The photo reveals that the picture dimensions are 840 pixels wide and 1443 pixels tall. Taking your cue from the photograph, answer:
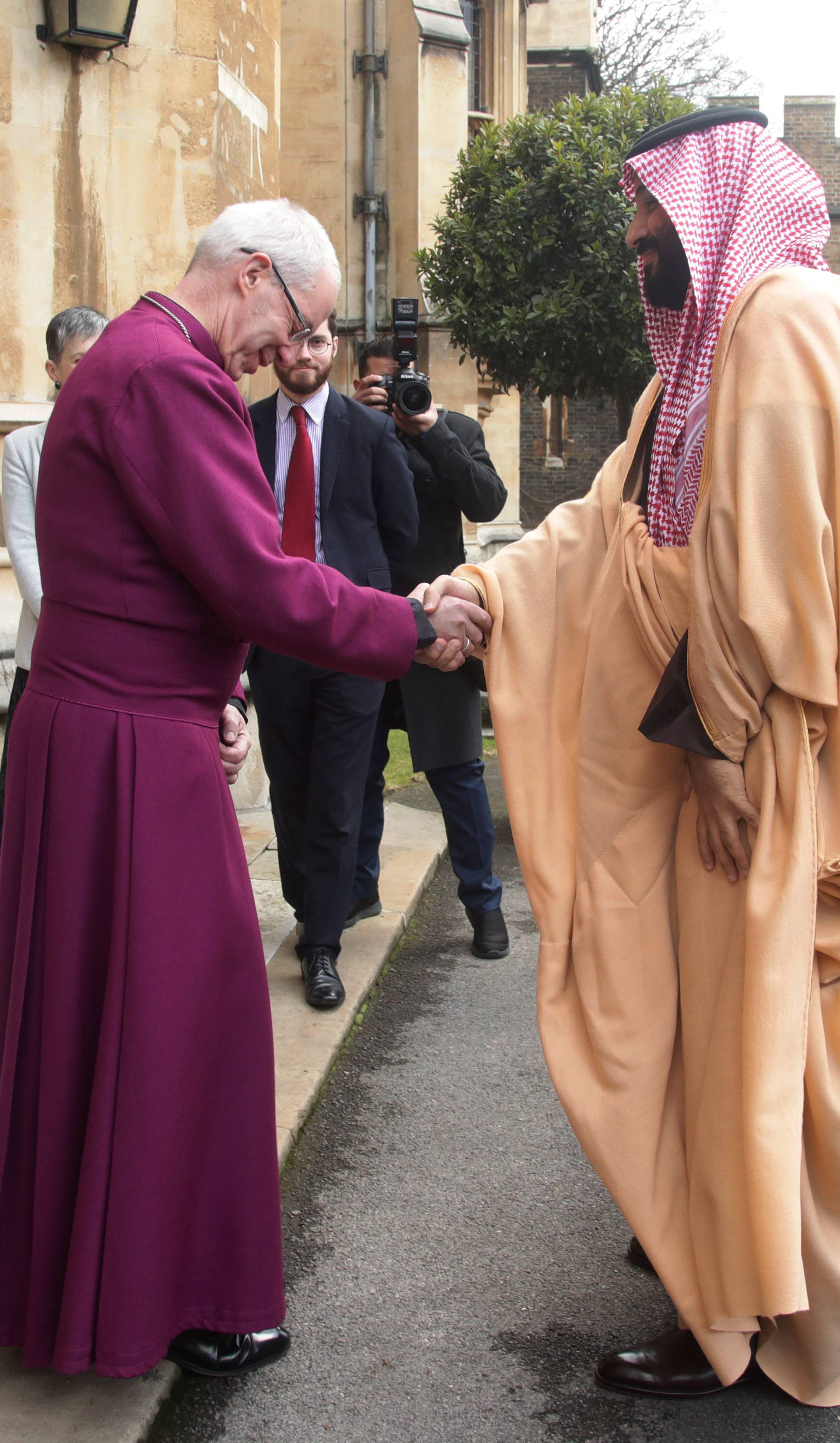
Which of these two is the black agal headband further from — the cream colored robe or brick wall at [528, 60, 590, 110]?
brick wall at [528, 60, 590, 110]

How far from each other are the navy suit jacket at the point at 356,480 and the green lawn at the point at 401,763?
258cm

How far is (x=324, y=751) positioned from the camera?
4312 mm

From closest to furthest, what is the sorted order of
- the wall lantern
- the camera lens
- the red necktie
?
the red necktie
the camera lens
the wall lantern

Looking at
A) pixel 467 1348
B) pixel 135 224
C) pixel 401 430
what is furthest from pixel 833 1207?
pixel 135 224

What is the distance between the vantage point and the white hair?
7.42 feet

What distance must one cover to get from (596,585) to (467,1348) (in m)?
1.58

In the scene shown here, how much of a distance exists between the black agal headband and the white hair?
29.5 inches

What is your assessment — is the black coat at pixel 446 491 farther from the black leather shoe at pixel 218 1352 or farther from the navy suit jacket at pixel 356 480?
the black leather shoe at pixel 218 1352

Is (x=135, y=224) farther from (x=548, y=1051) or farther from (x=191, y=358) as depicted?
(x=548, y=1051)

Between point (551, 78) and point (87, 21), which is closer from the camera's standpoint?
point (87, 21)

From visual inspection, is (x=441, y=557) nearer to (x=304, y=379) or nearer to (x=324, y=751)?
(x=304, y=379)

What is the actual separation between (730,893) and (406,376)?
3.00 metres

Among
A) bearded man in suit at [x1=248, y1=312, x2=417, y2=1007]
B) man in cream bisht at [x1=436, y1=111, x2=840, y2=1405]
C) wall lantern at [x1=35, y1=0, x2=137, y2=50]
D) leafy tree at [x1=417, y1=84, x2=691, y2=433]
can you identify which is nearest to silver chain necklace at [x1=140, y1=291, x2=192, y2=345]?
man in cream bisht at [x1=436, y1=111, x2=840, y2=1405]

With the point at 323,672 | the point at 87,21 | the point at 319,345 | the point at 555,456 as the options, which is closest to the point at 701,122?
the point at 319,345
